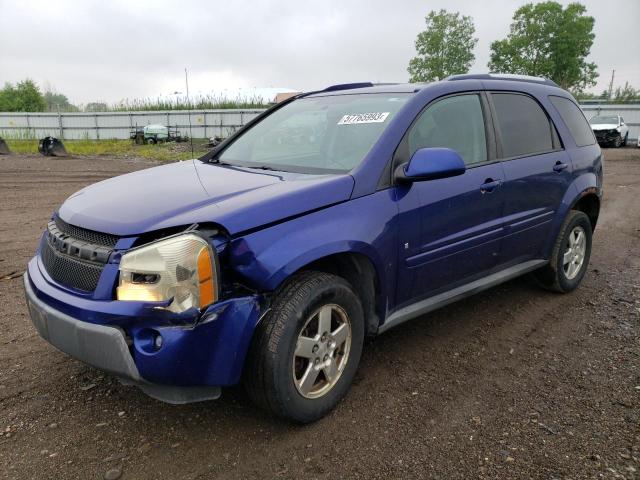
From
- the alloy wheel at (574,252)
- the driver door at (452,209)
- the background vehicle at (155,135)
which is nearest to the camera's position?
the driver door at (452,209)

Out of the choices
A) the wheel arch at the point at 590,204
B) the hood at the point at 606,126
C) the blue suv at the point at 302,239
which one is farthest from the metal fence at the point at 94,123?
the blue suv at the point at 302,239

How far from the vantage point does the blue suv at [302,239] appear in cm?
226

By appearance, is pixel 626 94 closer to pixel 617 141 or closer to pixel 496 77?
pixel 617 141

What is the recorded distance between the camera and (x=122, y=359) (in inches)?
88.0

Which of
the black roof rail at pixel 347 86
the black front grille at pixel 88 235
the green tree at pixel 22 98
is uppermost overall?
the green tree at pixel 22 98

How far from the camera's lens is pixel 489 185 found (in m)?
3.51

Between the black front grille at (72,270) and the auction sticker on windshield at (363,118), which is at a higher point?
the auction sticker on windshield at (363,118)

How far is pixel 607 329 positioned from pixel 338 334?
239 cm

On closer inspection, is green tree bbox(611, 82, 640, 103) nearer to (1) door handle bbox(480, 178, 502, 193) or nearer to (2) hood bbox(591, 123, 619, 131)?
(2) hood bbox(591, 123, 619, 131)

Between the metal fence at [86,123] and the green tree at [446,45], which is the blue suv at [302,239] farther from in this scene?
the green tree at [446,45]

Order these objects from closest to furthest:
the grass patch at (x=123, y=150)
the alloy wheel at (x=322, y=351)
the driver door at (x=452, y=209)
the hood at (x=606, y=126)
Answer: the alloy wheel at (x=322, y=351) → the driver door at (x=452, y=209) → the grass patch at (x=123, y=150) → the hood at (x=606, y=126)

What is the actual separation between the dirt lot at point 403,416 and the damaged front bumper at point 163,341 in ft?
1.42

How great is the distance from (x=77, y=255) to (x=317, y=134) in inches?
68.3

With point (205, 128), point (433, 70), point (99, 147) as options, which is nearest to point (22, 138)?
point (99, 147)
